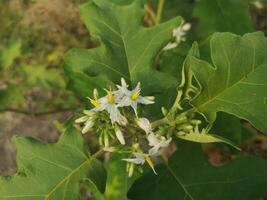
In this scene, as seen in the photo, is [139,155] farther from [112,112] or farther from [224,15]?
[224,15]

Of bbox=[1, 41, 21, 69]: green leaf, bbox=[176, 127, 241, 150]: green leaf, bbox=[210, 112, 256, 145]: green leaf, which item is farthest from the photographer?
bbox=[1, 41, 21, 69]: green leaf

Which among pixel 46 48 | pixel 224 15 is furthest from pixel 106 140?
pixel 46 48

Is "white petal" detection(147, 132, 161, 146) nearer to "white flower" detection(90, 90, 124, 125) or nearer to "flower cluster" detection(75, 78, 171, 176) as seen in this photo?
"flower cluster" detection(75, 78, 171, 176)

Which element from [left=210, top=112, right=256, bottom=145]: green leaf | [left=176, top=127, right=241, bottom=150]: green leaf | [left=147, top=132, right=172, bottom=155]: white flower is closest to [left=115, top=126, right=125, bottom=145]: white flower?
[left=147, top=132, right=172, bottom=155]: white flower

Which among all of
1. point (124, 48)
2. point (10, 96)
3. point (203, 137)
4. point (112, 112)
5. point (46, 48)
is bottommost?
point (46, 48)

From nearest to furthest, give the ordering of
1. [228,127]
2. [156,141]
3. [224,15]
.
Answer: [156,141] < [228,127] < [224,15]

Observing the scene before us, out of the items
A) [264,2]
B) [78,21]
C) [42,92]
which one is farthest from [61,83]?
[264,2]

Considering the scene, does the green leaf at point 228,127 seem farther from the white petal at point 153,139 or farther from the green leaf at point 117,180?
the white petal at point 153,139
